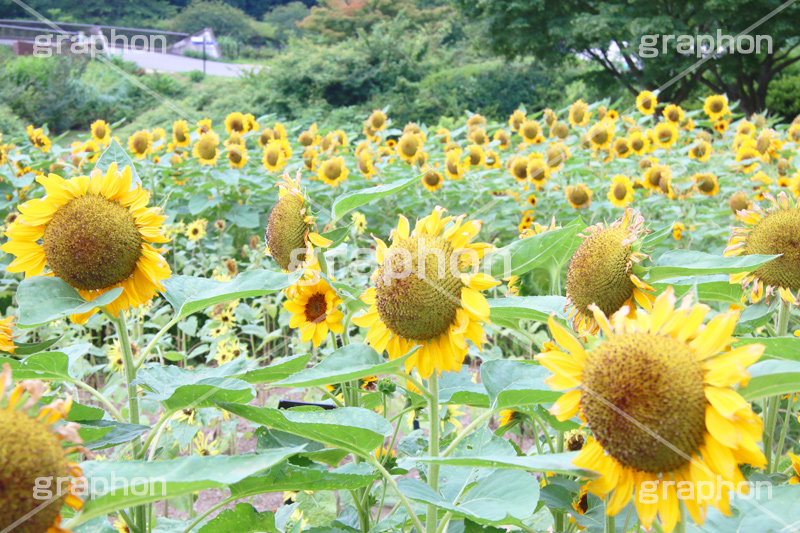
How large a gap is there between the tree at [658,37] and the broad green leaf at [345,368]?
12.1 metres

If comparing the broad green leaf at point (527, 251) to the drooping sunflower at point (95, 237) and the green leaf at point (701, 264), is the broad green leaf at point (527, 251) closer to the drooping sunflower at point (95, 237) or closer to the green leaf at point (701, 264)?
the green leaf at point (701, 264)

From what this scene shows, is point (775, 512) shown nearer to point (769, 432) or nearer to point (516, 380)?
point (516, 380)

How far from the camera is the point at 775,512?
34.9 inches

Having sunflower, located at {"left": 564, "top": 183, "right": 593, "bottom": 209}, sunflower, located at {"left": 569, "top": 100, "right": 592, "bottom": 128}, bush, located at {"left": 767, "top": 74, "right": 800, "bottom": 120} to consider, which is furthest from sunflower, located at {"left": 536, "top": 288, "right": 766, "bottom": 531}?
bush, located at {"left": 767, "top": 74, "right": 800, "bottom": 120}

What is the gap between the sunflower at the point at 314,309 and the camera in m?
1.56

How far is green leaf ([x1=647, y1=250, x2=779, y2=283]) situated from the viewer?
99 centimetres

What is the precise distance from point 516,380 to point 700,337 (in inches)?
15.5

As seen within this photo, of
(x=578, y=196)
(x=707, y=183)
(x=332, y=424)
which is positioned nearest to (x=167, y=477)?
(x=332, y=424)

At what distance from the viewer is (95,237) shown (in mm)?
1228

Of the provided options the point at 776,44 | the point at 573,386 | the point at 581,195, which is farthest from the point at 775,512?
the point at 776,44

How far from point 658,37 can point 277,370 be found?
44.1 ft

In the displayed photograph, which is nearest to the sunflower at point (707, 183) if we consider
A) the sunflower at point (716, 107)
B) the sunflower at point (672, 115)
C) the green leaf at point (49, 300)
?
the sunflower at point (672, 115)

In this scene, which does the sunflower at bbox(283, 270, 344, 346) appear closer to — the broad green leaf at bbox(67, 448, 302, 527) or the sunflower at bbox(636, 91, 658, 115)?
the broad green leaf at bbox(67, 448, 302, 527)

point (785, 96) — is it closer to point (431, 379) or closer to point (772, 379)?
point (431, 379)
